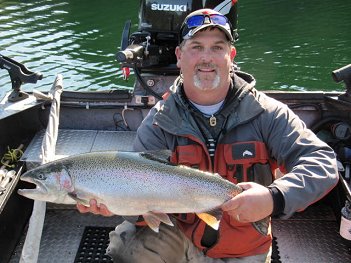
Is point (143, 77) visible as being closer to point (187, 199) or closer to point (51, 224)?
point (51, 224)

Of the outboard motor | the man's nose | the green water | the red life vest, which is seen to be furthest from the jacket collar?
the green water

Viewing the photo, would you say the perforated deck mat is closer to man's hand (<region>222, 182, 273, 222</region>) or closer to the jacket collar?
the jacket collar

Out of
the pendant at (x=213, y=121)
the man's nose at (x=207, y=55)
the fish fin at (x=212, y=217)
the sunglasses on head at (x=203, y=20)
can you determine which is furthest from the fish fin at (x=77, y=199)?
the sunglasses on head at (x=203, y=20)

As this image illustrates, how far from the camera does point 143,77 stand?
4.69 meters

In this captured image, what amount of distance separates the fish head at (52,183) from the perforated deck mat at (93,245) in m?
1.46

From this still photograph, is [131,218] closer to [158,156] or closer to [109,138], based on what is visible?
[158,156]

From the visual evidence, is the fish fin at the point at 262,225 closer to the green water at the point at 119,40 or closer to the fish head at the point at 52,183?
the fish head at the point at 52,183

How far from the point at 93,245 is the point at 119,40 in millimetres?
9907

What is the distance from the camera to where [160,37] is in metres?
4.80

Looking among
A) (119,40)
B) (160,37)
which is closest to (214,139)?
(160,37)

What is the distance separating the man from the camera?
268 centimetres

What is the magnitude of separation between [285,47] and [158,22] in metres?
8.01

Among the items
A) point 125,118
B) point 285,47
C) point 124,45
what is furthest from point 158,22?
point 285,47

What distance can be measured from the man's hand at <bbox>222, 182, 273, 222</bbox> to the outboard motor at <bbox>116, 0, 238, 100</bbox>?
2.41 meters
